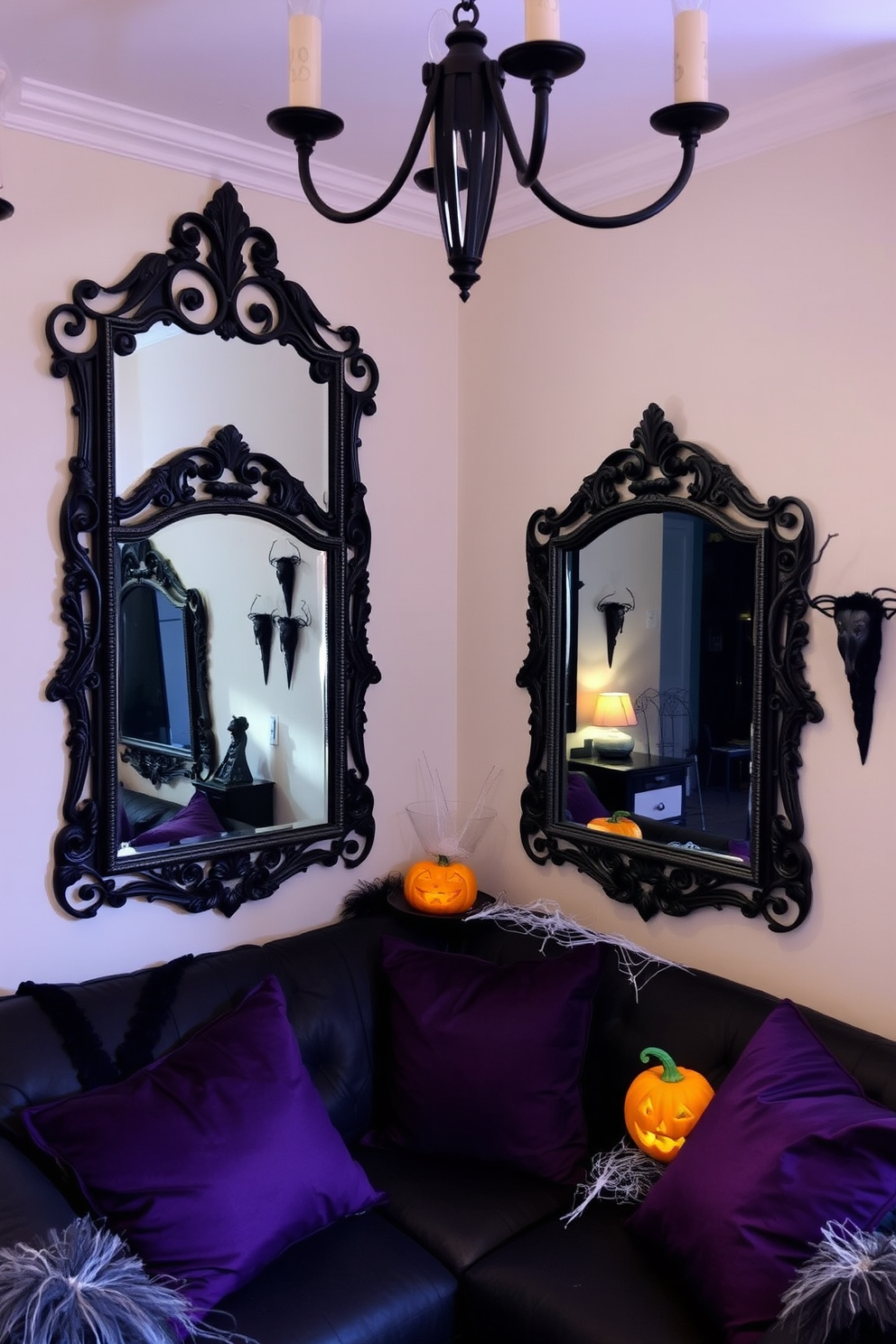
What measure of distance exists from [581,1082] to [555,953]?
0.97 ft

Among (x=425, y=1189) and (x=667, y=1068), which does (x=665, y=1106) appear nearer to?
(x=667, y=1068)

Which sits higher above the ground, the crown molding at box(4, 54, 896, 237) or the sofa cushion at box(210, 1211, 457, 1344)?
the crown molding at box(4, 54, 896, 237)

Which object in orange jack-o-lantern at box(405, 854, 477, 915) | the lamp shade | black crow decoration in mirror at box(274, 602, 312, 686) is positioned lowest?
orange jack-o-lantern at box(405, 854, 477, 915)

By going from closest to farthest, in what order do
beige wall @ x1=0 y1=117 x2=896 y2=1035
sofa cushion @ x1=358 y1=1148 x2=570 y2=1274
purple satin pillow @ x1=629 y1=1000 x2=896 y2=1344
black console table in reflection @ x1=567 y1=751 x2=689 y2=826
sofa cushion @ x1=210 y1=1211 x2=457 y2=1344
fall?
purple satin pillow @ x1=629 y1=1000 x2=896 y2=1344 < sofa cushion @ x1=210 y1=1211 x2=457 y2=1344 < sofa cushion @ x1=358 y1=1148 x2=570 y2=1274 < beige wall @ x1=0 y1=117 x2=896 y2=1035 < black console table in reflection @ x1=567 y1=751 x2=689 y2=826

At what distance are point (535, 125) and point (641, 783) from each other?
1692mm

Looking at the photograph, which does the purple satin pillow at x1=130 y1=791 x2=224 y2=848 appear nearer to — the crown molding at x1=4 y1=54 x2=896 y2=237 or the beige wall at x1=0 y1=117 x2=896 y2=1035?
the beige wall at x1=0 y1=117 x2=896 y2=1035

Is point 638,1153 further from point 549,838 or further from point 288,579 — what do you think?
point 288,579

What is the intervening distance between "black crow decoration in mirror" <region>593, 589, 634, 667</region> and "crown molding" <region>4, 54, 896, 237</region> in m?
0.98

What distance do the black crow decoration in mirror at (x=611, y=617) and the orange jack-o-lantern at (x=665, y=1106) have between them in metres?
0.95

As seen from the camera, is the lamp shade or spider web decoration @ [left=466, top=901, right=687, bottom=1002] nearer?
spider web decoration @ [left=466, top=901, right=687, bottom=1002]

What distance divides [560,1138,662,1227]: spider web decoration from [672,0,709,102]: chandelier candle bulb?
187 cm

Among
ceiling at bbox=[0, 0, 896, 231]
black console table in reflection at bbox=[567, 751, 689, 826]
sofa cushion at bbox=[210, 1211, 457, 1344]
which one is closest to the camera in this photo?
sofa cushion at bbox=[210, 1211, 457, 1344]

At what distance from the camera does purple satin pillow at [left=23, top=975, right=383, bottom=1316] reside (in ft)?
5.95

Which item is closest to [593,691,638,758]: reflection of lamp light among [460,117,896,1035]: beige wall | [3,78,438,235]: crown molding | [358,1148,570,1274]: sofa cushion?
[460,117,896,1035]: beige wall
